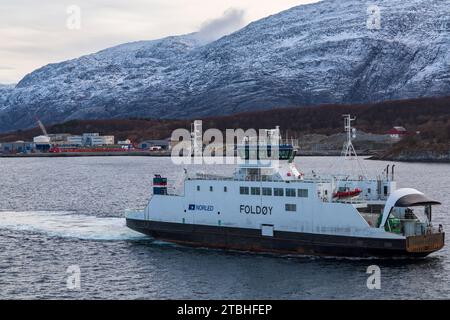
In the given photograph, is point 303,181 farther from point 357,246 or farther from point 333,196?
point 357,246

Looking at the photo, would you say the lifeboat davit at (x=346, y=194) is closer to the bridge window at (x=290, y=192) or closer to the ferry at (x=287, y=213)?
the ferry at (x=287, y=213)

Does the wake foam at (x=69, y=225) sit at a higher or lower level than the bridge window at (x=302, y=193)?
lower

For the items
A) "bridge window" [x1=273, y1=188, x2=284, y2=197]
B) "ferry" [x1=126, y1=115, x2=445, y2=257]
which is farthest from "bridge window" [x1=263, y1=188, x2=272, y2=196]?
"bridge window" [x1=273, y1=188, x2=284, y2=197]

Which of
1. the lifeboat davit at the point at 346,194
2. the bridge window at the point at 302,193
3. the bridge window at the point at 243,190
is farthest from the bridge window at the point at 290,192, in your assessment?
the bridge window at the point at 243,190

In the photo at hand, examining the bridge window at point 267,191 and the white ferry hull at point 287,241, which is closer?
the white ferry hull at point 287,241

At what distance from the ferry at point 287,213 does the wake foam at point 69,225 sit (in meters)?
4.49

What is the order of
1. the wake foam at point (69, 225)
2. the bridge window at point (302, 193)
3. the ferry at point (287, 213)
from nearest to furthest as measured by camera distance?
the ferry at point (287, 213) → the bridge window at point (302, 193) → the wake foam at point (69, 225)

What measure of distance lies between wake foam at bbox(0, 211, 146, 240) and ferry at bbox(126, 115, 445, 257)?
177 inches

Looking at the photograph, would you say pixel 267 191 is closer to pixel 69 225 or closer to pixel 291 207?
pixel 291 207

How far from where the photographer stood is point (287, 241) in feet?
158

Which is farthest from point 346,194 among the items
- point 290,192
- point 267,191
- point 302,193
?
point 267,191

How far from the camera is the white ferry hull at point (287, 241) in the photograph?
1780 inches

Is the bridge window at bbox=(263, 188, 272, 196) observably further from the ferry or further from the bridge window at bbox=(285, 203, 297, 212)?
the bridge window at bbox=(285, 203, 297, 212)

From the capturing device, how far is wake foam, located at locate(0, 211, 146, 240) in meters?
59.2
